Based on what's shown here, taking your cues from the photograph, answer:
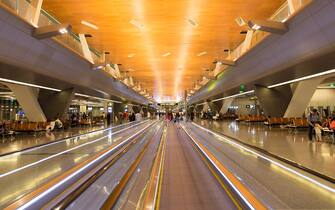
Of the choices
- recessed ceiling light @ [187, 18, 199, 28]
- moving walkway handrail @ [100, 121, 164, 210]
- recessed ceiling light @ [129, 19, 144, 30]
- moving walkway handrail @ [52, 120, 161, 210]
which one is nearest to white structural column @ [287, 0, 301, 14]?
recessed ceiling light @ [187, 18, 199, 28]

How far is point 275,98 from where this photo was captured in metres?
23.7

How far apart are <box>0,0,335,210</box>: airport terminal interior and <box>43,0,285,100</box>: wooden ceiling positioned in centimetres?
8

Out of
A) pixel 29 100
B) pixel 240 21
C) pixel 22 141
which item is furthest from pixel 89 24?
pixel 29 100

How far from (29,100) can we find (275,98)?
1979 cm

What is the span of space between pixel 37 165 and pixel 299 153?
8599mm

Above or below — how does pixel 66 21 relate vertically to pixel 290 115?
above

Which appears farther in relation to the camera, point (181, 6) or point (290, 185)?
point (181, 6)

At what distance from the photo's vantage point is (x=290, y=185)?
625 cm

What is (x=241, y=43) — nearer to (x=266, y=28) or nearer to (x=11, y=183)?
(x=266, y=28)

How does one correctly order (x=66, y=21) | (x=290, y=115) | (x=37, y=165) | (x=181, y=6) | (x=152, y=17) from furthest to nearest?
(x=290, y=115) → (x=66, y=21) → (x=152, y=17) → (x=181, y=6) → (x=37, y=165)

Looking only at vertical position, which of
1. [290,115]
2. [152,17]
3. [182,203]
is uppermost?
[152,17]

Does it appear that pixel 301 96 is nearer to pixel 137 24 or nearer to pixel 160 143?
pixel 160 143

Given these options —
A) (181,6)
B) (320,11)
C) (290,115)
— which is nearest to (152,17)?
(181,6)

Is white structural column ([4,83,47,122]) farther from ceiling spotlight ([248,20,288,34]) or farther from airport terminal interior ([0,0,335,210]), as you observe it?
ceiling spotlight ([248,20,288,34])
